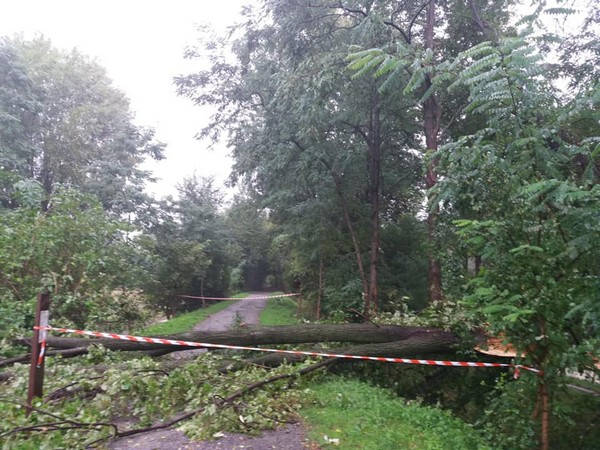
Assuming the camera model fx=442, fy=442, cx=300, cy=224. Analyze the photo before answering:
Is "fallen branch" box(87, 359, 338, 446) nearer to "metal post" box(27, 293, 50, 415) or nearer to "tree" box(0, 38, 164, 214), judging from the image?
"metal post" box(27, 293, 50, 415)

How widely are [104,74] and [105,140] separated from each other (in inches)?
163

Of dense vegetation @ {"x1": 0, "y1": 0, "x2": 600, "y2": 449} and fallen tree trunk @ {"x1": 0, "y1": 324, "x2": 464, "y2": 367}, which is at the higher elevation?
dense vegetation @ {"x1": 0, "y1": 0, "x2": 600, "y2": 449}

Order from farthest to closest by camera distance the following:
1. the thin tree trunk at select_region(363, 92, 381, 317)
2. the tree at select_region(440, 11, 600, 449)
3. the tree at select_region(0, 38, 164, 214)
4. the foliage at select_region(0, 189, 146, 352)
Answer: the tree at select_region(0, 38, 164, 214) < the thin tree trunk at select_region(363, 92, 381, 317) < the foliage at select_region(0, 189, 146, 352) < the tree at select_region(440, 11, 600, 449)

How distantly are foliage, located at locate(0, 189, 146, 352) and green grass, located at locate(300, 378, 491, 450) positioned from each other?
5091 millimetres

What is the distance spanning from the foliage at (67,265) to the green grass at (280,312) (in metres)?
7.08

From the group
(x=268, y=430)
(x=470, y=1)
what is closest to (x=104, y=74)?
(x=470, y=1)

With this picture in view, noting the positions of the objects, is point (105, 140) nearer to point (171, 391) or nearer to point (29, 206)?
point (29, 206)

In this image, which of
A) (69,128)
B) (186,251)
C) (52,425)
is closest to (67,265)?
(52,425)

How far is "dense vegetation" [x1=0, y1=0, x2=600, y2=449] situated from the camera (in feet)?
12.7

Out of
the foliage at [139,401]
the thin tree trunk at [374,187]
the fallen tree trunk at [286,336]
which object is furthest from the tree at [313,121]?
the foliage at [139,401]

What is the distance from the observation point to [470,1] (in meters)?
9.32

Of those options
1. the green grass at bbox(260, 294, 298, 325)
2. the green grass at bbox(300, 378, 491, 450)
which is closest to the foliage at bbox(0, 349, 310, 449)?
the green grass at bbox(300, 378, 491, 450)

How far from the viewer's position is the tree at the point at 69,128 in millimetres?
15602

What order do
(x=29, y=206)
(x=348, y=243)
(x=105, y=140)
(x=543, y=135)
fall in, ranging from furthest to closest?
(x=105, y=140), (x=348, y=243), (x=29, y=206), (x=543, y=135)
